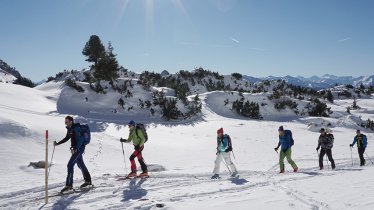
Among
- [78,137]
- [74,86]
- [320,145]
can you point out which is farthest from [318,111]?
[78,137]

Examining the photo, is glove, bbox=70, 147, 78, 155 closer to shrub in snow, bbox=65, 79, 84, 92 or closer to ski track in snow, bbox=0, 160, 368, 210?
ski track in snow, bbox=0, 160, 368, 210

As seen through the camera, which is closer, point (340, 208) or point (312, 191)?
point (340, 208)

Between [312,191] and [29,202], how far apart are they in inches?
293

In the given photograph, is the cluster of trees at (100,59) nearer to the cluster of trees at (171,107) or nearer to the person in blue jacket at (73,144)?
the cluster of trees at (171,107)

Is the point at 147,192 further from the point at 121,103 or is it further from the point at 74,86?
the point at 74,86

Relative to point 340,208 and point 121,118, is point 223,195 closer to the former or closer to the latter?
point 340,208

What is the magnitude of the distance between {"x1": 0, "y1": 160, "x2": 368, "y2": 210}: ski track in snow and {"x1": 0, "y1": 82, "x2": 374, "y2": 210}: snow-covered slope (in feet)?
0.08

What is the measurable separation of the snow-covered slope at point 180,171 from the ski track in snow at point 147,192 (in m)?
0.03

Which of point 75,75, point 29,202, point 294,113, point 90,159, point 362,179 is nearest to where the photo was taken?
point 29,202

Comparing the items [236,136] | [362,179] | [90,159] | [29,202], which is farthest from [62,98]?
[362,179]

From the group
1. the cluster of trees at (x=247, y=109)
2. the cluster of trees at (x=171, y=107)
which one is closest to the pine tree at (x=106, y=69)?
the cluster of trees at (x=171, y=107)

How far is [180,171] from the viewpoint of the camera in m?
13.6

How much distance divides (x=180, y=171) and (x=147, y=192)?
4.05m

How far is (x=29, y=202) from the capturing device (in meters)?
8.74
